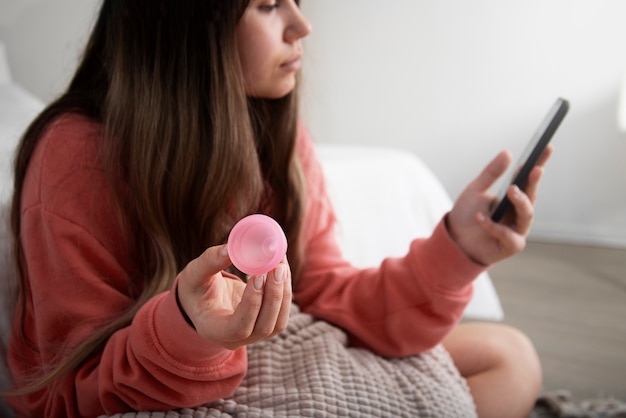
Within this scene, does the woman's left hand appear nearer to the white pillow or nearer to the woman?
the woman

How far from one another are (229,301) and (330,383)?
0.42ft

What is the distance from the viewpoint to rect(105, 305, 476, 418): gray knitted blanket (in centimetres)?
40

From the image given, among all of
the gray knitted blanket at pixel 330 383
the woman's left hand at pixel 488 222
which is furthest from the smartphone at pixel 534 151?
the gray knitted blanket at pixel 330 383

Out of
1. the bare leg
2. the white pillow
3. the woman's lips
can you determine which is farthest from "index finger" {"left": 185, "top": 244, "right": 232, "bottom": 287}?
the white pillow

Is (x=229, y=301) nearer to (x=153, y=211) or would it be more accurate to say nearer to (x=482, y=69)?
(x=153, y=211)

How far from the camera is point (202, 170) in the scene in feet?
1.43

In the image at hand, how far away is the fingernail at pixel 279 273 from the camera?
274 mm

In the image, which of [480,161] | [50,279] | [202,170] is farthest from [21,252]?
[480,161]

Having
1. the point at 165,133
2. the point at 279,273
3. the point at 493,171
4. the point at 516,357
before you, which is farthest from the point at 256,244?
the point at 516,357

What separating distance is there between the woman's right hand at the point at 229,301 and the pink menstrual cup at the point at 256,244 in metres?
0.02

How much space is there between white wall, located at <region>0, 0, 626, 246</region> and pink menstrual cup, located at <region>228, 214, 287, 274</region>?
1.18 ft

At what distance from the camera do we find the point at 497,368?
0.56m

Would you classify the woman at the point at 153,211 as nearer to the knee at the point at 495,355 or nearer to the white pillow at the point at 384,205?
the knee at the point at 495,355

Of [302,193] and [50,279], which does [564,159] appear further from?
[50,279]
